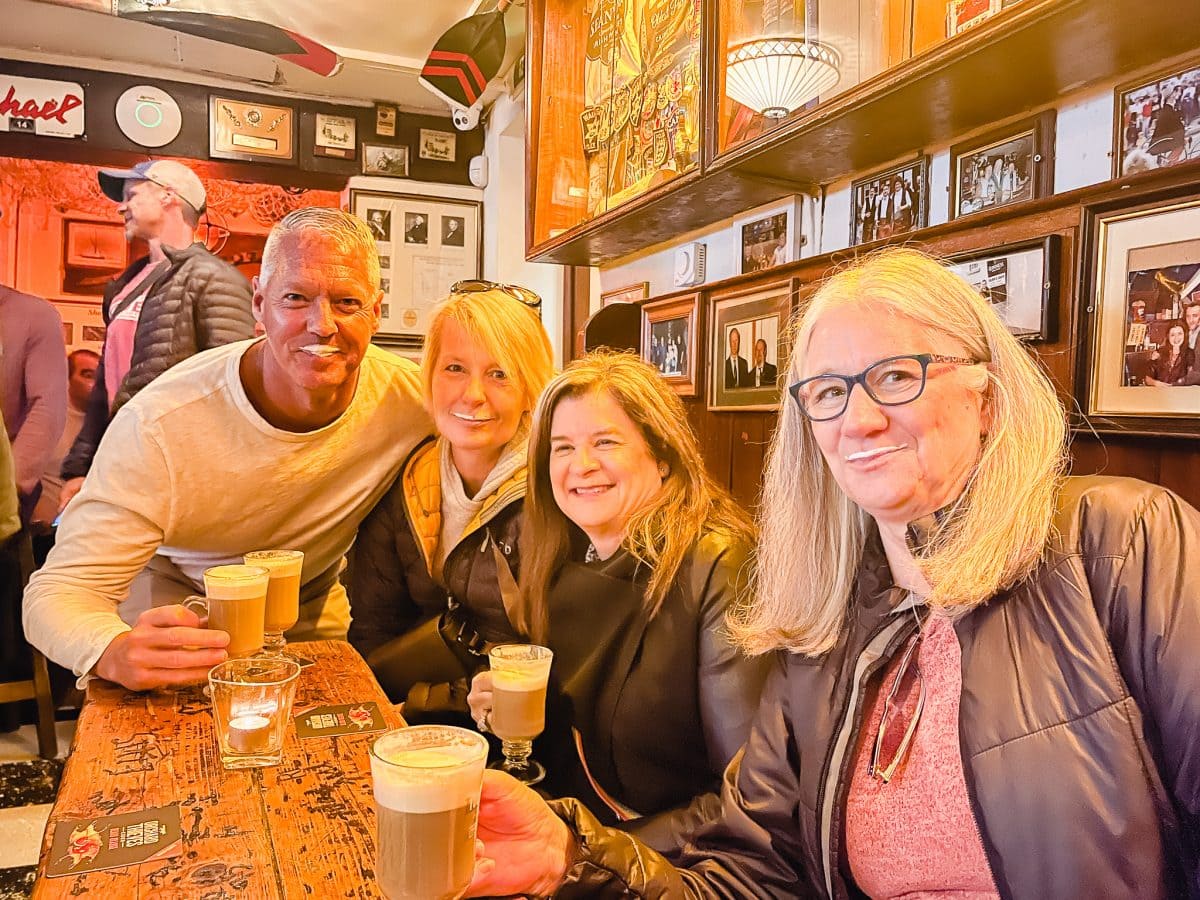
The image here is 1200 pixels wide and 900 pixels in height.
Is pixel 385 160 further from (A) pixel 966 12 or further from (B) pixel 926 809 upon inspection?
(B) pixel 926 809

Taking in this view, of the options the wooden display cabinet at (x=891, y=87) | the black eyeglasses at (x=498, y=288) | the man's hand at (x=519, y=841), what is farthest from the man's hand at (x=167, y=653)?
the wooden display cabinet at (x=891, y=87)

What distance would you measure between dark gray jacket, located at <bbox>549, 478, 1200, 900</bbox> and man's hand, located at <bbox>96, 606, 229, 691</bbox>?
89 cm

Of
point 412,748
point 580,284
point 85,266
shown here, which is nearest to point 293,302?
point 412,748

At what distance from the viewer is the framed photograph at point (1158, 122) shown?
1286 mm

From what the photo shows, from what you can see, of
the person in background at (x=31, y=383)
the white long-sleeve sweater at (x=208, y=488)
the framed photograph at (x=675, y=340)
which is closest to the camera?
the white long-sleeve sweater at (x=208, y=488)

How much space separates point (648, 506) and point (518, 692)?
485mm

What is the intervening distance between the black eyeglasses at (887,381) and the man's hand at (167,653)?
1.27 metres

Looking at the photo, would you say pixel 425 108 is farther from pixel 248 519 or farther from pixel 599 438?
pixel 599 438

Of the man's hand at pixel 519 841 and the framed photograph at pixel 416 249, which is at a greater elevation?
the framed photograph at pixel 416 249

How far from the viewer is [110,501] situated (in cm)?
205

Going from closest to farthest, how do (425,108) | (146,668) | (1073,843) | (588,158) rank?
(1073,843) → (146,668) → (588,158) → (425,108)

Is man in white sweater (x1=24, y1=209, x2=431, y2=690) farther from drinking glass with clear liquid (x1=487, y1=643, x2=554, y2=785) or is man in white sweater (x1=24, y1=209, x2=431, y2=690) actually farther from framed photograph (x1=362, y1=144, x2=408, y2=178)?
framed photograph (x1=362, y1=144, x2=408, y2=178)

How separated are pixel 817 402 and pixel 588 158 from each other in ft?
6.83

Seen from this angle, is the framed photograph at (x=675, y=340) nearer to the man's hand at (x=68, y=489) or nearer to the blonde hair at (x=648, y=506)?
the blonde hair at (x=648, y=506)
